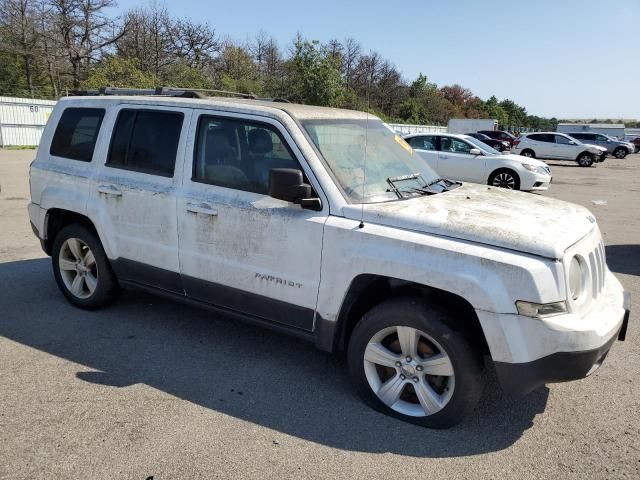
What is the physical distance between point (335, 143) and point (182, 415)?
2115 mm

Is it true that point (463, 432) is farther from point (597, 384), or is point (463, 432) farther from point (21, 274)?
point (21, 274)

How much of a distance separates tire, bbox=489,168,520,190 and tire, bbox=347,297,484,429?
37.9 feet

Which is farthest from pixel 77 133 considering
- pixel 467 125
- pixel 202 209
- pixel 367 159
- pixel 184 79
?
pixel 467 125

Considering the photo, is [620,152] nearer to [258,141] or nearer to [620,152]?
[620,152]

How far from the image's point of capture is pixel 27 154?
70.8ft

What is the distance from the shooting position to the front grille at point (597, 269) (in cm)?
322

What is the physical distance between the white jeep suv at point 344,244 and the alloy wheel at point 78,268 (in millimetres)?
89

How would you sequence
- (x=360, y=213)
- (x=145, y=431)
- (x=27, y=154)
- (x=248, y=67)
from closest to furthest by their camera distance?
(x=145, y=431)
(x=360, y=213)
(x=27, y=154)
(x=248, y=67)

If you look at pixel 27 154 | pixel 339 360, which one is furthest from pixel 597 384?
pixel 27 154

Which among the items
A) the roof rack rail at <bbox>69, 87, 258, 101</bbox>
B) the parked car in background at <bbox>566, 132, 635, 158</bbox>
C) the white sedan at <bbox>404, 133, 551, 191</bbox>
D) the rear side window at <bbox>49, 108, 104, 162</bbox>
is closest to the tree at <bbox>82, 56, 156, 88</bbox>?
the white sedan at <bbox>404, 133, 551, 191</bbox>

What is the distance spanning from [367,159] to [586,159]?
92.0ft

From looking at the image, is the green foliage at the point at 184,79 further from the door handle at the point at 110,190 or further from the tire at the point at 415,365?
the tire at the point at 415,365

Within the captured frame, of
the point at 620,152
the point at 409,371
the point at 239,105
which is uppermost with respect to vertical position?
the point at 239,105

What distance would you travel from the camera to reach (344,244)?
326 cm
